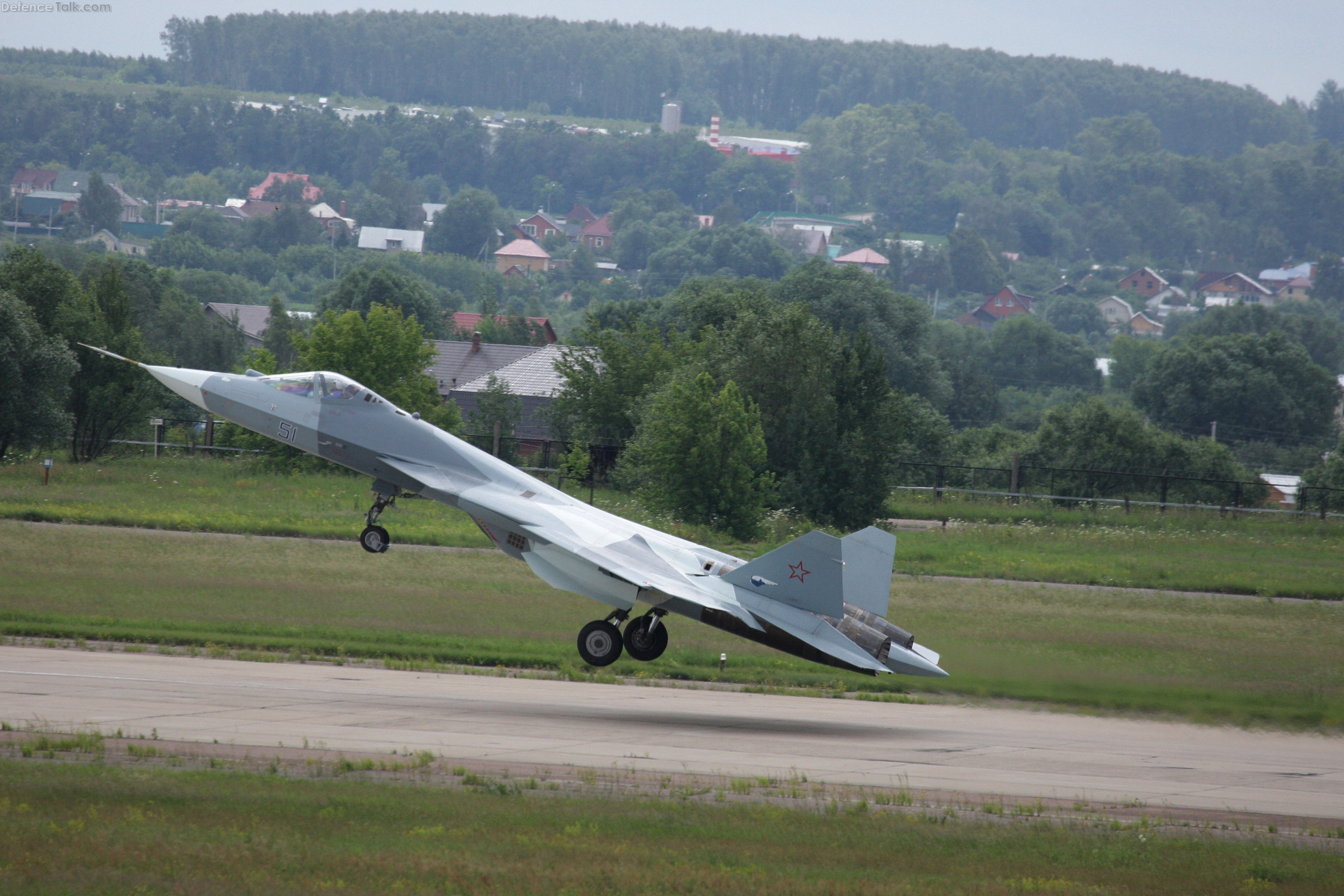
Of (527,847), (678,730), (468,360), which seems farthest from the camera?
(468,360)

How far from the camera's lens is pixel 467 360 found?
275 feet

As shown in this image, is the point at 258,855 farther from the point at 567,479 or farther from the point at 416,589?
the point at 567,479

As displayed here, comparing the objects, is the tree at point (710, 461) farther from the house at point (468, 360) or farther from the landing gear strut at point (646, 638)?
the house at point (468, 360)

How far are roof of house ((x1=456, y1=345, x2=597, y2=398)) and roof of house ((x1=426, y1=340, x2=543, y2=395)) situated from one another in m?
0.95

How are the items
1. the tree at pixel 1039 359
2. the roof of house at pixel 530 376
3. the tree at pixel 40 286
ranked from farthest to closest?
1. the tree at pixel 1039 359
2. the roof of house at pixel 530 376
3. the tree at pixel 40 286

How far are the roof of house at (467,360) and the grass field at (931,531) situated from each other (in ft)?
115

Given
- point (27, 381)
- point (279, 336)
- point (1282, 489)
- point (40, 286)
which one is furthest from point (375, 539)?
point (279, 336)

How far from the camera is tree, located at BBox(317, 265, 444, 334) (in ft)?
316

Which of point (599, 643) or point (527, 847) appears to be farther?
point (599, 643)

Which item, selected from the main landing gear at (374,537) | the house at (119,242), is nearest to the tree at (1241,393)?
the main landing gear at (374,537)

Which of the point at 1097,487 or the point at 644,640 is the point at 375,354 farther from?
the point at 644,640

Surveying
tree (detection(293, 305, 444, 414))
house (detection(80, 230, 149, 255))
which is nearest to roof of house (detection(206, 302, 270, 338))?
tree (detection(293, 305, 444, 414))

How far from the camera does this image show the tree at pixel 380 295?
96250 millimetres

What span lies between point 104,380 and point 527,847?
4349 centimetres
